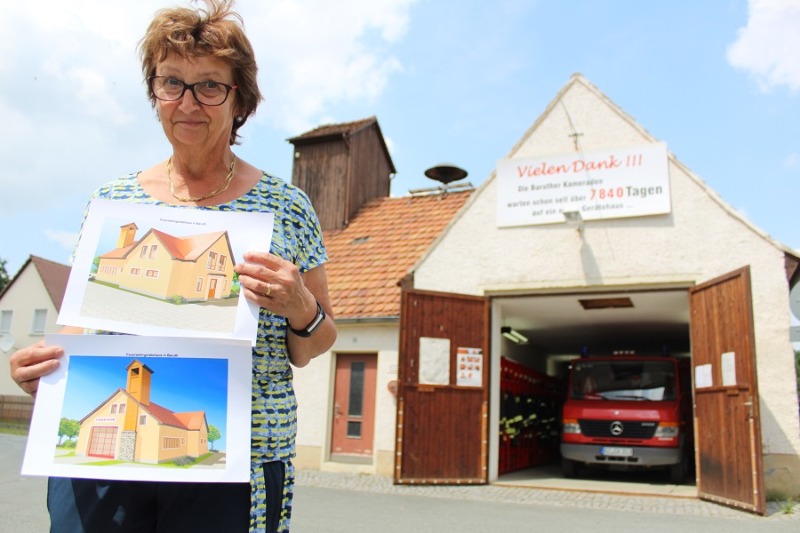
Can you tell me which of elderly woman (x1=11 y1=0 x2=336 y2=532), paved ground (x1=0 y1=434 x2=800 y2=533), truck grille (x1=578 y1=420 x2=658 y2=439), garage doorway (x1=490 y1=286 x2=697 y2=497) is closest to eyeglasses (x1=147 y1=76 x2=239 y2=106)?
elderly woman (x1=11 y1=0 x2=336 y2=532)

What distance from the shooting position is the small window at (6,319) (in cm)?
3472

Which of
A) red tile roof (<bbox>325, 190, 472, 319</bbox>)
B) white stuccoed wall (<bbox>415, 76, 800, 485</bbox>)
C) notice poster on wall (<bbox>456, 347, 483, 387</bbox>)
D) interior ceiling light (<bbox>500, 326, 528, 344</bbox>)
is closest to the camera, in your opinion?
white stuccoed wall (<bbox>415, 76, 800, 485</bbox>)

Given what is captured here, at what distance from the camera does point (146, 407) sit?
1.71 metres

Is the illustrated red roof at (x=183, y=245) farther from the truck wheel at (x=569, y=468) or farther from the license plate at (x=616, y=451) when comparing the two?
the truck wheel at (x=569, y=468)

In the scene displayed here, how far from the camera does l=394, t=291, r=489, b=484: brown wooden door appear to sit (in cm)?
1155

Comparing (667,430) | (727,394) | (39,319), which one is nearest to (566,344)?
(667,430)

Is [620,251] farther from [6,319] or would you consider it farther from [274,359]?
[6,319]

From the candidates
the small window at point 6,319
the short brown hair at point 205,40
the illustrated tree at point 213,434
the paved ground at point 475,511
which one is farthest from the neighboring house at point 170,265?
the small window at point 6,319

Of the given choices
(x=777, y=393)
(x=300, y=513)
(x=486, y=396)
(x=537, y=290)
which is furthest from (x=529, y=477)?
(x=300, y=513)

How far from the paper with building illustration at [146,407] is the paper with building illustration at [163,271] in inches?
1.9

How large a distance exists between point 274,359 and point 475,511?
25.3 feet

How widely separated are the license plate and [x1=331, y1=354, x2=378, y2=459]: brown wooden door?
4400 millimetres

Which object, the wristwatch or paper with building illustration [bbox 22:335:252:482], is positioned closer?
paper with building illustration [bbox 22:335:252:482]

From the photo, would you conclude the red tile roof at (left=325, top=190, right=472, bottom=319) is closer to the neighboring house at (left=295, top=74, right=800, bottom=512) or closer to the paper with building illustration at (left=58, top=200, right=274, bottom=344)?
the neighboring house at (left=295, top=74, right=800, bottom=512)
